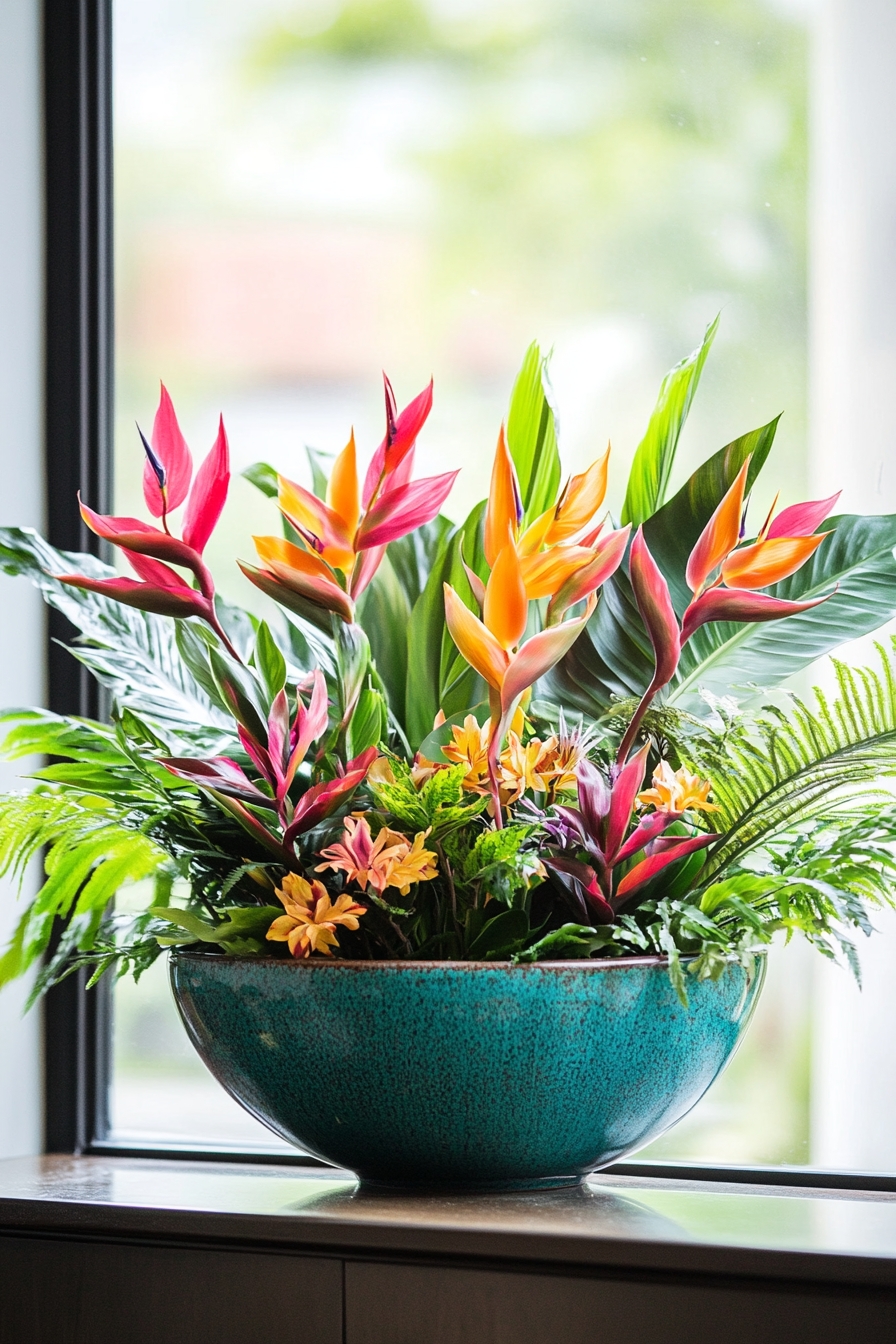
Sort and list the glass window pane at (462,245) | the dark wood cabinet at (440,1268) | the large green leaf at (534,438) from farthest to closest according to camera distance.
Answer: the glass window pane at (462,245) < the large green leaf at (534,438) < the dark wood cabinet at (440,1268)

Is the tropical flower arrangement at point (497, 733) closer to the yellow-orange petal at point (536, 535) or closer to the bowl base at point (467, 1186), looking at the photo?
the yellow-orange petal at point (536, 535)

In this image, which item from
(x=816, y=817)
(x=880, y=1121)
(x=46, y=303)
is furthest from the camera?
(x=46, y=303)

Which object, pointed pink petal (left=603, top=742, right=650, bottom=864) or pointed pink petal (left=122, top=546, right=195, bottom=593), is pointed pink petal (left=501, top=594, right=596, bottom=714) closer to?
pointed pink petal (left=603, top=742, right=650, bottom=864)

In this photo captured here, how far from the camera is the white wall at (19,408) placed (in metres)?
0.91

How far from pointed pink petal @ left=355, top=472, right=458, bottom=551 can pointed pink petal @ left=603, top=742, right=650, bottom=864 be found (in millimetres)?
163

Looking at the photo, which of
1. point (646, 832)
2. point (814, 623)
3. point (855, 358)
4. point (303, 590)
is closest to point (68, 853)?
point (303, 590)

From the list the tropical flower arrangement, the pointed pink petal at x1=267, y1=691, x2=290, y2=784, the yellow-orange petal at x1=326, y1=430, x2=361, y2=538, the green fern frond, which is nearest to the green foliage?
the tropical flower arrangement

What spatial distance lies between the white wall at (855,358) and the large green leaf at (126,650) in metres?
0.43

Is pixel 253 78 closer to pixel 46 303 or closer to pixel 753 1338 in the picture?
pixel 46 303

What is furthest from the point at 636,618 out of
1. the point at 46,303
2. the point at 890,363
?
the point at 46,303

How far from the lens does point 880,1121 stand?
80 centimetres

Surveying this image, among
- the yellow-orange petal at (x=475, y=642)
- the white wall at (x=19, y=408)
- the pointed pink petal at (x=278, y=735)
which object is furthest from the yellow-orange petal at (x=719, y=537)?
the white wall at (x=19, y=408)

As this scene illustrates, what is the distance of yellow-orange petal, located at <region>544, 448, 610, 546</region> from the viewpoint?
64cm

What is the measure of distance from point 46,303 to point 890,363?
638 mm
